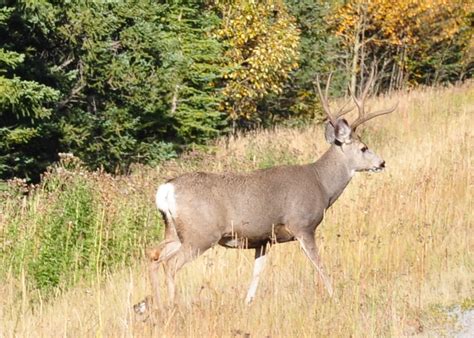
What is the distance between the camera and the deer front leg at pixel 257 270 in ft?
25.4

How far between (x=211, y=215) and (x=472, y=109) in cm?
1528

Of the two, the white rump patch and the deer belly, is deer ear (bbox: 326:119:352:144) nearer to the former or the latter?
the deer belly

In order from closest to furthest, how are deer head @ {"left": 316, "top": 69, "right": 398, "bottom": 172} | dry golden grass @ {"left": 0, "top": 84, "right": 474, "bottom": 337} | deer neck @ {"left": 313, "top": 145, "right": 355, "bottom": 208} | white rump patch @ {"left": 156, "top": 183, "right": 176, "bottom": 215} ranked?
dry golden grass @ {"left": 0, "top": 84, "right": 474, "bottom": 337}, white rump patch @ {"left": 156, "top": 183, "right": 176, "bottom": 215}, deer neck @ {"left": 313, "top": 145, "right": 355, "bottom": 208}, deer head @ {"left": 316, "top": 69, "right": 398, "bottom": 172}

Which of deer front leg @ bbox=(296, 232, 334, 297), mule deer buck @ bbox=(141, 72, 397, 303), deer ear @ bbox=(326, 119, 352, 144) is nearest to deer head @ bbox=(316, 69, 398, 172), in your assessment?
deer ear @ bbox=(326, 119, 352, 144)

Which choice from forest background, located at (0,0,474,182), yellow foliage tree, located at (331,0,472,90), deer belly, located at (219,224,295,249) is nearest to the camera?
deer belly, located at (219,224,295,249)

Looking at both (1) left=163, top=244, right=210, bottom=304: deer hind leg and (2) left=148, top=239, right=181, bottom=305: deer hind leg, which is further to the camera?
(2) left=148, top=239, right=181, bottom=305: deer hind leg

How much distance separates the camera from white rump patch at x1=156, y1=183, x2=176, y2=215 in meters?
7.73

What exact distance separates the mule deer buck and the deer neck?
0.01 m

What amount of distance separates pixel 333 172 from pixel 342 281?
145cm

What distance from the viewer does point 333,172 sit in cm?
923

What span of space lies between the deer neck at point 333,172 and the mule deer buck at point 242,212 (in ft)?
0.04

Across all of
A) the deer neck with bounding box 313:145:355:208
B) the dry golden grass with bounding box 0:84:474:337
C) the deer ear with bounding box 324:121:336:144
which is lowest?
the dry golden grass with bounding box 0:84:474:337

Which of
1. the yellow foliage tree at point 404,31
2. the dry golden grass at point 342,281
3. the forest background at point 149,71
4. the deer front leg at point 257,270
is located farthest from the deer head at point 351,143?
the yellow foliage tree at point 404,31

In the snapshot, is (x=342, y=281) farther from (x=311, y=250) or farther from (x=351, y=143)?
(x=351, y=143)
